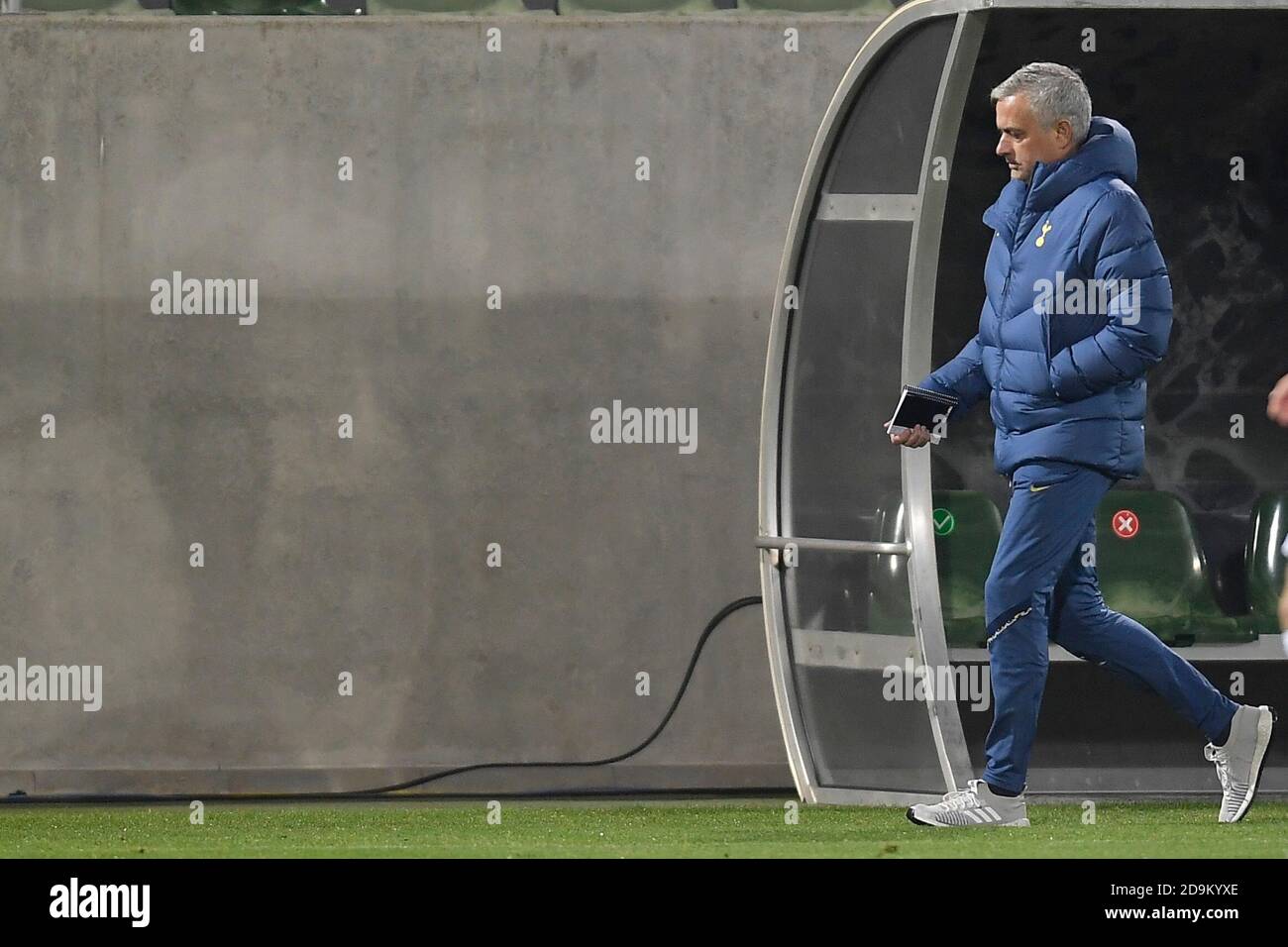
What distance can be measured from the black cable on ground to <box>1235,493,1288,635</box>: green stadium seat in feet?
5.97

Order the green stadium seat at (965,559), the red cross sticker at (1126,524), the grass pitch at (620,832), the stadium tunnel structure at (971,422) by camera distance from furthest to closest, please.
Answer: the red cross sticker at (1126,524)
the green stadium seat at (965,559)
the stadium tunnel structure at (971,422)
the grass pitch at (620,832)

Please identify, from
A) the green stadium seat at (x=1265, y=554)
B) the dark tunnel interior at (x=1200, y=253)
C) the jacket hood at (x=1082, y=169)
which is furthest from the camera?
the green stadium seat at (x=1265, y=554)

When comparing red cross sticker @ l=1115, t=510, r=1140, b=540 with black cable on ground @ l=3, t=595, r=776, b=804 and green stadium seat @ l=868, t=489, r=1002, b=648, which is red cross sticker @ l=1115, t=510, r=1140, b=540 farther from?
black cable on ground @ l=3, t=595, r=776, b=804

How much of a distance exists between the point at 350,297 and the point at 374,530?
3.08 feet

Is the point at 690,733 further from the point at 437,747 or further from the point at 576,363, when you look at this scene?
the point at 576,363

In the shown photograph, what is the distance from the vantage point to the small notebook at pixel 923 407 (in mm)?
5094

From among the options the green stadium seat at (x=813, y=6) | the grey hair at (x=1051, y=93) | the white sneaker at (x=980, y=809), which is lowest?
the white sneaker at (x=980, y=809)

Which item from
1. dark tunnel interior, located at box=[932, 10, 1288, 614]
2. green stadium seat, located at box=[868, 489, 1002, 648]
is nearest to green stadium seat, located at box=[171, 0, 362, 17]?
dark tunnel interior, located at box=[932, 10, 1288, 614]

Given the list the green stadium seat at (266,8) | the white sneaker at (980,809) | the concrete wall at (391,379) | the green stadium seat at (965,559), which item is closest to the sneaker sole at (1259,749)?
the white sneaker at (980,809)

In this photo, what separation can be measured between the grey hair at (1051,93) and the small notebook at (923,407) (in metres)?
0.70

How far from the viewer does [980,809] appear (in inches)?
197

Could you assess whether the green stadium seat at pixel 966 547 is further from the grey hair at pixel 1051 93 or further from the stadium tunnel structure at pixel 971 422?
the grey hair at pixel 1051 93
